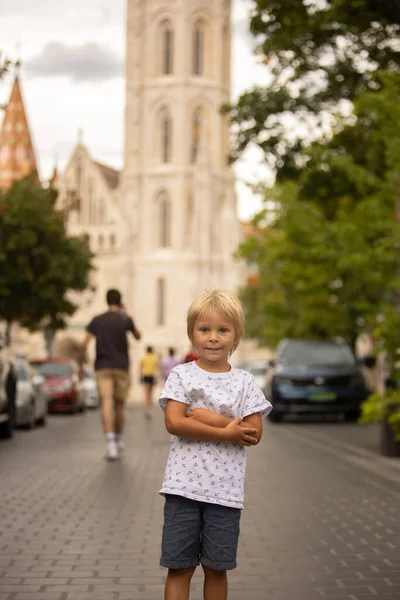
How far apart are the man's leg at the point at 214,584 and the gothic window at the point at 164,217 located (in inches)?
3082

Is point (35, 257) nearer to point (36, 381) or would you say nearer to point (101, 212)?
point (36, 381)

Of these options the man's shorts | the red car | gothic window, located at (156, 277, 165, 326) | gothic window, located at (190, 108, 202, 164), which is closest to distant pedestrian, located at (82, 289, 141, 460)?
the man's shorts

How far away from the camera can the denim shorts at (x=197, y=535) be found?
4.51 meters

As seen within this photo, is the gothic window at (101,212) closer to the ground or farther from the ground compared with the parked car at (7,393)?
farther from the ground

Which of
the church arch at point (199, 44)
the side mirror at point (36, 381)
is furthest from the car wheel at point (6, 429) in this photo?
the church arch at point (199, 44)

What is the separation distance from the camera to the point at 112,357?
45.8 ft

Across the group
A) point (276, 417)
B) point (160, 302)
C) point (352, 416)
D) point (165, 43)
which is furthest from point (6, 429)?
point (165, 43)

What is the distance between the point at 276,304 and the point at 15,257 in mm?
13067

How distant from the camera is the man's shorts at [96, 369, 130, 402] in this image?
547 inches

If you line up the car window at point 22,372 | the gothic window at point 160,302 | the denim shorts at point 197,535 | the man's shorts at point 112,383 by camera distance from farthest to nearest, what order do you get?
1. the gothic window at point 160,302
2. the car window at point 22,372
3. the man's shorts at point 112,383
4. the denim shorts at point 197,535

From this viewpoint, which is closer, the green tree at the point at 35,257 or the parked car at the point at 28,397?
the parked car at the point at 28,397

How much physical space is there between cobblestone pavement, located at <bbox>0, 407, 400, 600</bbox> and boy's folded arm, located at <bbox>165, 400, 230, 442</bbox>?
177cm

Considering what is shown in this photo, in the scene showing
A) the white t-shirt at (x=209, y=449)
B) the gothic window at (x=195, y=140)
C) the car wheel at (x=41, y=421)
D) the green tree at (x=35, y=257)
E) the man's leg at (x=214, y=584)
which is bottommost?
the car wheel at (x=41, y=421)

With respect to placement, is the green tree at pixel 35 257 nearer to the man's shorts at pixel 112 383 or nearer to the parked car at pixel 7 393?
the parked car at pixel 7 393
